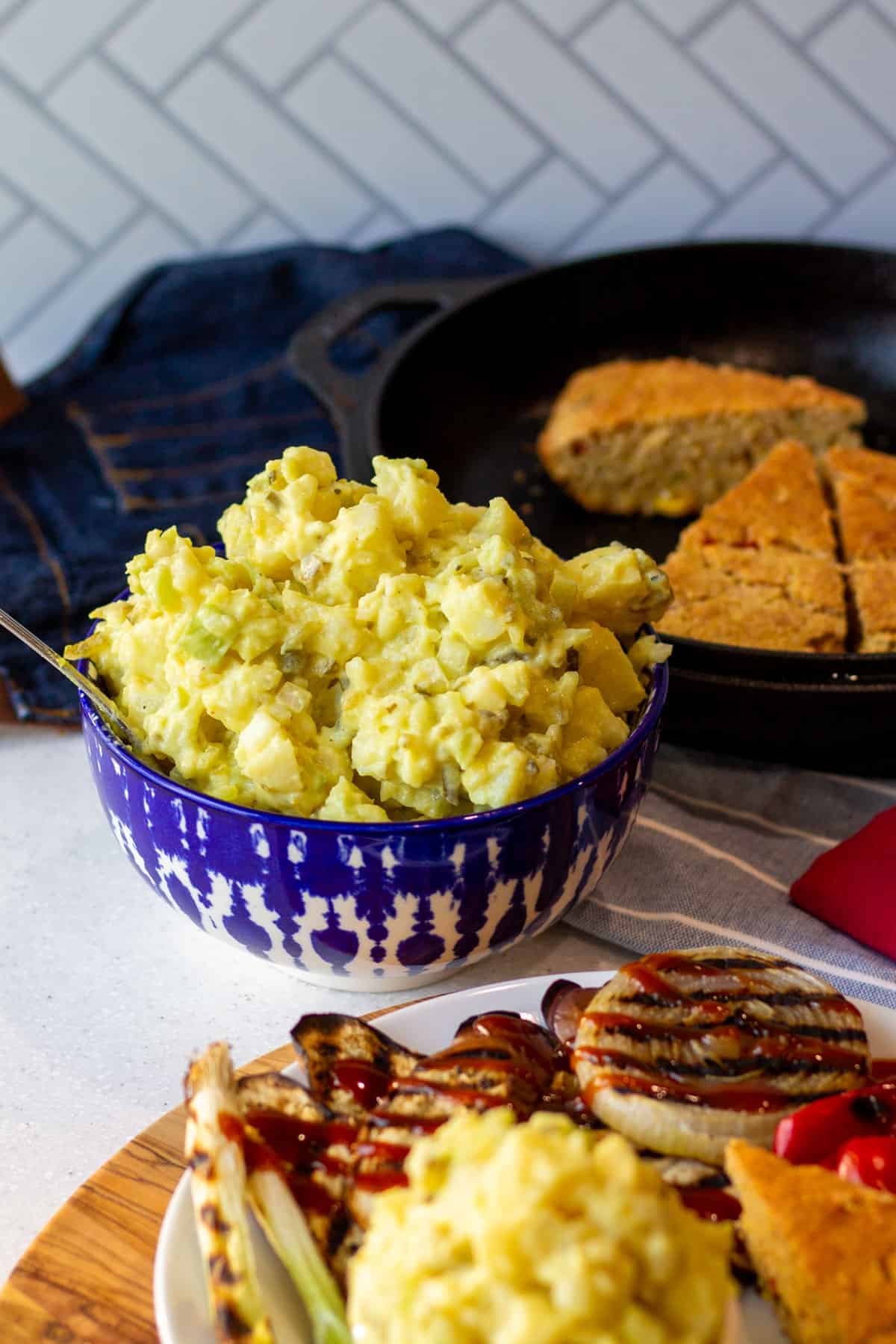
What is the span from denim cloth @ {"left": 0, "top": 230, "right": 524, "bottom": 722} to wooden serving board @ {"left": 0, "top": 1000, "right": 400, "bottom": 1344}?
1.28 m

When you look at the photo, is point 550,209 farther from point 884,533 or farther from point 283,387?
point 884,533

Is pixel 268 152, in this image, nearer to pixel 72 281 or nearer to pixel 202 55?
pixel 202 55

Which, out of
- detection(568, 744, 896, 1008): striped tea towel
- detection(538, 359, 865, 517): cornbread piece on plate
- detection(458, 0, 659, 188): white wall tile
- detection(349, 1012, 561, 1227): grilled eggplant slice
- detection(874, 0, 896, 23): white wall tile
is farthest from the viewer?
detection(458, 0, 659, 188): white wall tile

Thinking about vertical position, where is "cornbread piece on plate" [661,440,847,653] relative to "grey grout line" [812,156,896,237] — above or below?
below

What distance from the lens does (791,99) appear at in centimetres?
293

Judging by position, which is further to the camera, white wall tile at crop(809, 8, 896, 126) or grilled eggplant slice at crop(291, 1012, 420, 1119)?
white wall tile at crop(809, 8, 896, 126)

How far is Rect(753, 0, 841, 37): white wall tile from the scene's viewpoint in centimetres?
282

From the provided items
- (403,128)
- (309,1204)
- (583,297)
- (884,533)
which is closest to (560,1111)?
(309,1204)

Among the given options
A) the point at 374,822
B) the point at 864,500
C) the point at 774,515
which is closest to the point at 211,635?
the point at 374,822

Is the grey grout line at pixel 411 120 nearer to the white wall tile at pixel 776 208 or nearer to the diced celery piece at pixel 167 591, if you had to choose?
the white wall tile at pixel 776 208

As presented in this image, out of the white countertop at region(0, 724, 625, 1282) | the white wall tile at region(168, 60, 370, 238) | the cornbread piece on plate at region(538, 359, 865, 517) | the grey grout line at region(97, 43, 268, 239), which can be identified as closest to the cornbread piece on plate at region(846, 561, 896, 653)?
the cornbread piece on plate at region(538, 359, 865, 517)

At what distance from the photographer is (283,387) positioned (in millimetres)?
2957

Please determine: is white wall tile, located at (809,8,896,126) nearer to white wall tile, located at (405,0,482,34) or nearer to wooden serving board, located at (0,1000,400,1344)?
white wall tile, located at (405,0,482,34)

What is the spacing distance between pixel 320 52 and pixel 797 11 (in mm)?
1006
